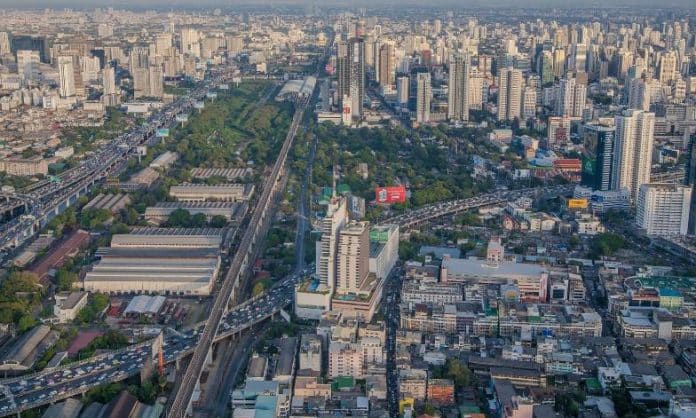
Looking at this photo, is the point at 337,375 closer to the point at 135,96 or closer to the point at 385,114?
the point at 385,114

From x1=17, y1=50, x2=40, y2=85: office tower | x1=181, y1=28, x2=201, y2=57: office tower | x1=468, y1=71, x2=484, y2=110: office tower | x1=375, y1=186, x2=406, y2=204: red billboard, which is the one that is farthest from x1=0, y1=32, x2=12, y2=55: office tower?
x1=375, y1=186, x2=406, y2=204: red billboard

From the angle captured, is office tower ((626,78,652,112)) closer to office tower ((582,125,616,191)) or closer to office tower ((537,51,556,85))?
office tower ((537,51,556,85))

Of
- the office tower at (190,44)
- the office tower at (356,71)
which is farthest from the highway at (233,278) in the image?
the office tower at (190,44)

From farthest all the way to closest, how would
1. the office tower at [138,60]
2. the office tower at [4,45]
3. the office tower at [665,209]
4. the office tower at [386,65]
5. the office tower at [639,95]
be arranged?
1. the office tower at [4,45]
2. the office tower at [138,60]
3. the office tower at [386,65]
4. the office tower at [639,95]
5. the office tower at [665,209]

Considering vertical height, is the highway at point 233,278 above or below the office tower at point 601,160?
→ below

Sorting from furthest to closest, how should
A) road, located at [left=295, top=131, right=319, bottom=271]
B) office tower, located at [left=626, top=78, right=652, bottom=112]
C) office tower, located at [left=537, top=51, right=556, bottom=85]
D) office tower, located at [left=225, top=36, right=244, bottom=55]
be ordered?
office tower, located at [left=225, top=36, right=244, bottom=55] → office tower, located at [left=537, top=51, right=556, bottom=85] → office tower, located at [left=626, top=78, right=652, bottom=112] → road, located at [left=295, top=131, right=319, bottom=271]

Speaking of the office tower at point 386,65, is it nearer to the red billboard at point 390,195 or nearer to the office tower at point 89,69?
the office tower at point 89,69
